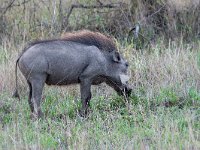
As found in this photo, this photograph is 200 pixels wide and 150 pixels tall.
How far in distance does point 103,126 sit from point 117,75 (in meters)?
1.36

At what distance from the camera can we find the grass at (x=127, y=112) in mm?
6230

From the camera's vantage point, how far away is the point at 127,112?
7570 millimetres

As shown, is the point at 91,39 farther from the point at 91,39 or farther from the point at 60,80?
the point at 60,80

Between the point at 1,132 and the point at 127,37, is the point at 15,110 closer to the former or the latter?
the point at 1,132

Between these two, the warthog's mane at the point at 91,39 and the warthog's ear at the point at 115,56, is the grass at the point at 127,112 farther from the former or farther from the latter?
the warthog's mane at the point at 91,39

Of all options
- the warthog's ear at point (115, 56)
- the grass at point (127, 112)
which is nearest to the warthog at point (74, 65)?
the warthog's ear at point (115, 56)

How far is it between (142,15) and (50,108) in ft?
14.1

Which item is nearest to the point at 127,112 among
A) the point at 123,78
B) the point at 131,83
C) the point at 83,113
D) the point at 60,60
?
the point at 83,113

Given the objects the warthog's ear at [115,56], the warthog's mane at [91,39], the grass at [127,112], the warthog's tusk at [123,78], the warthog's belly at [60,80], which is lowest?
the grass at [127,112]

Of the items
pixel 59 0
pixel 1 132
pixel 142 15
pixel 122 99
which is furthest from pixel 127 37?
pixel 1 132

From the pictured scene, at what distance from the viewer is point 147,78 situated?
361 inches

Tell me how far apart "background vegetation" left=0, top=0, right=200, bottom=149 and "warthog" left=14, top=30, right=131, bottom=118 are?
0.25 metres

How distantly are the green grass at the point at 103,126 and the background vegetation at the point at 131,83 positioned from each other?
0.01 meters

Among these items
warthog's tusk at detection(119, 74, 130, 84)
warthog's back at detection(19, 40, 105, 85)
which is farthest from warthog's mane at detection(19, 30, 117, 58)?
warthog's tusk at detection(119, 74, 130, 84)
